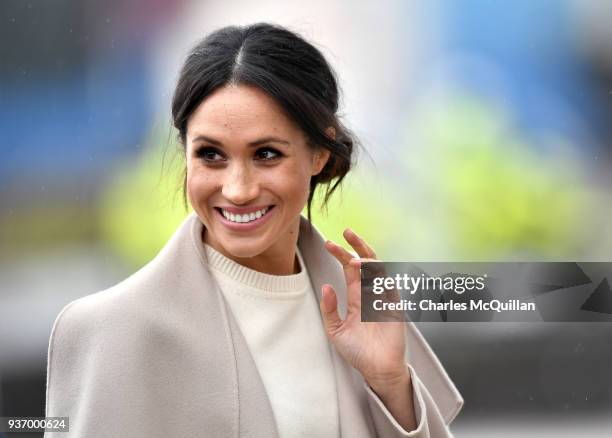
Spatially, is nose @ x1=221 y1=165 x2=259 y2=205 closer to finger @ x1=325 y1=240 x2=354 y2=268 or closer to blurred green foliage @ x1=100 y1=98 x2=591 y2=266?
finger @ x1=325 y1=240 x2=354 y2=268

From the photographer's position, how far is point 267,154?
62.1 inches

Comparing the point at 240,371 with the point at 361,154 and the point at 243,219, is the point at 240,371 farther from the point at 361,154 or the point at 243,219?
the point at 361,154

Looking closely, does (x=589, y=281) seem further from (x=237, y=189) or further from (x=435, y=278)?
(x=237, y=189)

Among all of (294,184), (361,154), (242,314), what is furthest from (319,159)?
(361,154)

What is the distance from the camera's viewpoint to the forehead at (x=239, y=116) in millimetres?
1533

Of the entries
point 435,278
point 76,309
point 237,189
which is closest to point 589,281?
point 435,278

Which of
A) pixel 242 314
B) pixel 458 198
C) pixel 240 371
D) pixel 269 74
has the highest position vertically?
pixel 458 198

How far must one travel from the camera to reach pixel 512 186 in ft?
12.3

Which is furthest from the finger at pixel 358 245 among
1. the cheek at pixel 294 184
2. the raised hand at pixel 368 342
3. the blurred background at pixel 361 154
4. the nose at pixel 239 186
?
the blurred background at pixel 361 154

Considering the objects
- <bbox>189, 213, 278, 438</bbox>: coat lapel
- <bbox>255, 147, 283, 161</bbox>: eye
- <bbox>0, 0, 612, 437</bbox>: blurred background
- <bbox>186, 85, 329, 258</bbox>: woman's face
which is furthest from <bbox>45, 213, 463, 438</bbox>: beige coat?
<bbox>0, 0, 612, 437</bbox>: blurred background

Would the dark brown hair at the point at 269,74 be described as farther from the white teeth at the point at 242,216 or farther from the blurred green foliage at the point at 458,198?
the blurred green foliage at the point at 458,198

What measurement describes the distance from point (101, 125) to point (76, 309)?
2247 mm

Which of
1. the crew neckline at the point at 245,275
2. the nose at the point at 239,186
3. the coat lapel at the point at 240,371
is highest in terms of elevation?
the nose at the point at 239,186

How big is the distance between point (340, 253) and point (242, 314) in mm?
217
